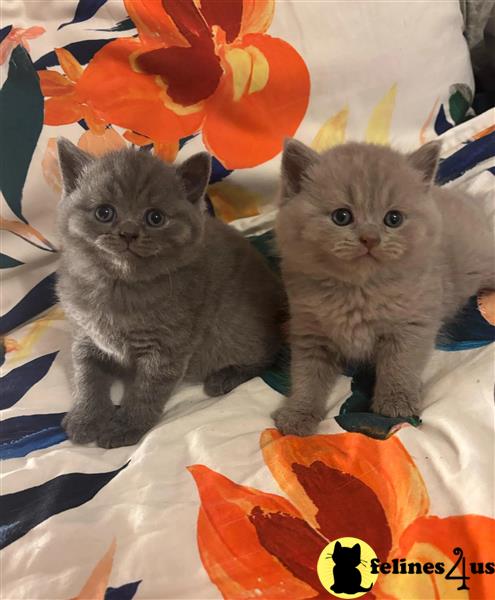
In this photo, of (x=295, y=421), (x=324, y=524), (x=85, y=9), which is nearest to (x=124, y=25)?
(x=85, y=9)

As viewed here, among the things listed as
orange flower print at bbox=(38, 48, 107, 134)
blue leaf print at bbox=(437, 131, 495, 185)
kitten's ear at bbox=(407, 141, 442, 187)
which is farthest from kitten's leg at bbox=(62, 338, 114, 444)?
blue leaf print at bbox=(437, 131, 495, 185)

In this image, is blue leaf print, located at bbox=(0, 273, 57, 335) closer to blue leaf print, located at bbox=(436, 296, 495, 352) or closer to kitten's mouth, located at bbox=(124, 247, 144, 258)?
kitten's mouth, located at bbox=(124, 247, 144, 258)

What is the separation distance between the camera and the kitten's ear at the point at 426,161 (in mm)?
1128

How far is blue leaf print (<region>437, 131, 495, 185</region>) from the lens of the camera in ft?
5.24

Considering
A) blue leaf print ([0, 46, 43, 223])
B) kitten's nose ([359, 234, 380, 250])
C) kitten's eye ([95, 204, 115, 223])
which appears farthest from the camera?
blue leaf print ([0, 46, 43, 223])

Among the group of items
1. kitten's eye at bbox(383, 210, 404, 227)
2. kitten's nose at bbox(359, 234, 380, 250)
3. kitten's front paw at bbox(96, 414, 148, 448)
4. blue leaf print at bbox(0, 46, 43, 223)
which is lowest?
kitten's front paw at bbox(96, 414, 148, 448)

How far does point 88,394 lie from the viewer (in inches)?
46.8

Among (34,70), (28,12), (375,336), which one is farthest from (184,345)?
(28,12)

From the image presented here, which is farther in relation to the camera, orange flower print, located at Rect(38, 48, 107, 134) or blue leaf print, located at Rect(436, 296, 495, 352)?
orange flower print, located at Rect(38, 48, 107, 134)

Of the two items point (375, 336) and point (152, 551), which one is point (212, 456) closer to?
point (152, 551)

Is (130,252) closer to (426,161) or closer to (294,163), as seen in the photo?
(294,163)

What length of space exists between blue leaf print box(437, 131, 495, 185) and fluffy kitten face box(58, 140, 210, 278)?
2.69 feet

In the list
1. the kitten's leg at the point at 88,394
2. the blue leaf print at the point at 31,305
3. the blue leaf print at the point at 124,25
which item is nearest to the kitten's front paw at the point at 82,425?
the kitten's leg at the point at 88,394

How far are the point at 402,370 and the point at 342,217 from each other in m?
0.33
